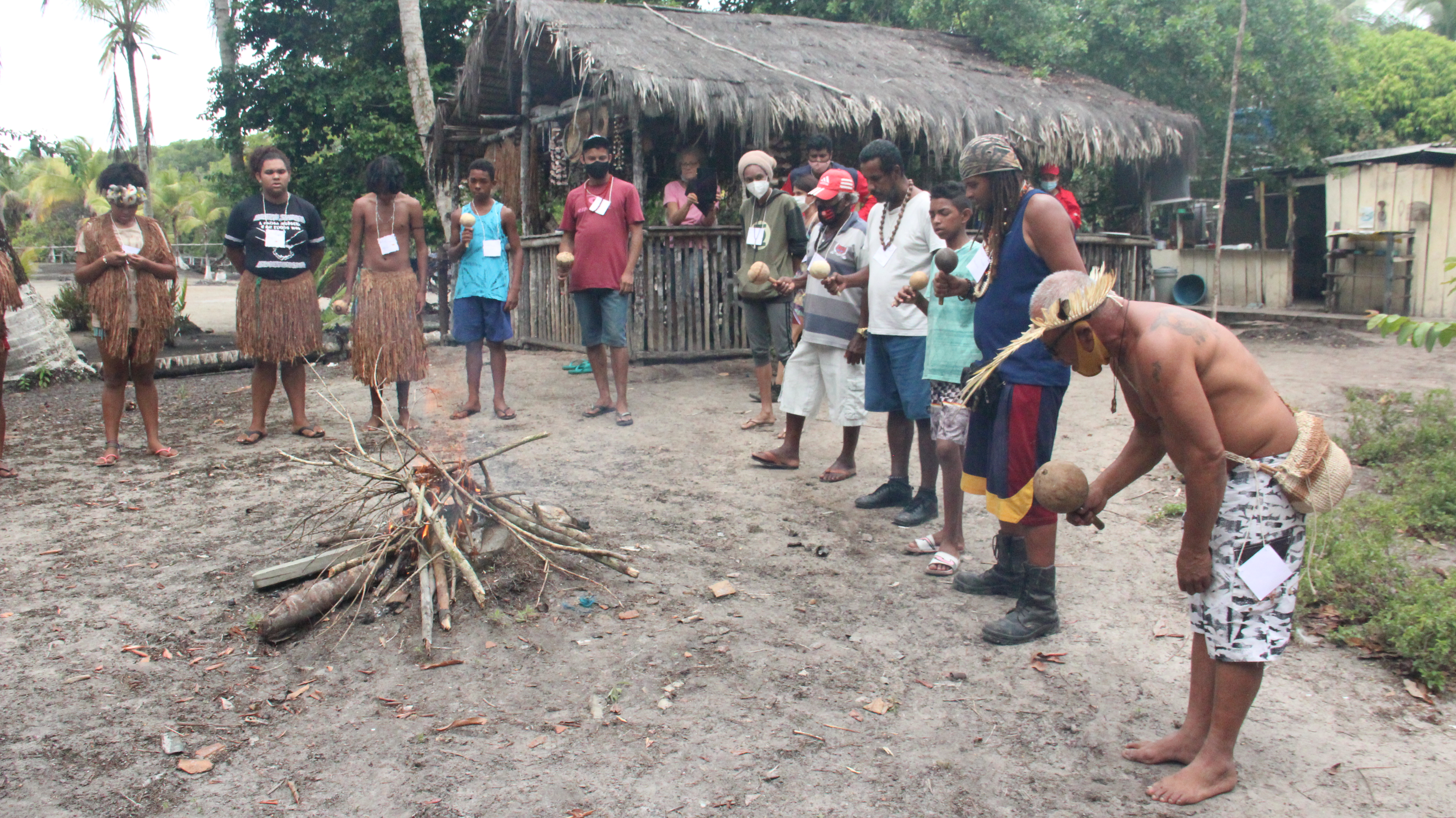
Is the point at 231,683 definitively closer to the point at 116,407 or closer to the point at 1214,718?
the point at 1214,718

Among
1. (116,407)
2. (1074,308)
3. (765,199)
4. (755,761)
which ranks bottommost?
(755,761)

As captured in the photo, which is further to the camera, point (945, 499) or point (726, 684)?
point (945, 499)

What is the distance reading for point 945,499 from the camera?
4.13 meters

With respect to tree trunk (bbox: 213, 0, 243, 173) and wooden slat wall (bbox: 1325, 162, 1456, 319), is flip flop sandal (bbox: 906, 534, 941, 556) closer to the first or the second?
wooden slat wall (bbox: 1325, 162, 1456, 319)

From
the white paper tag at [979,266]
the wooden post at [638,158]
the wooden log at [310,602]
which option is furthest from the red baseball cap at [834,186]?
the wooden post at [638,158]

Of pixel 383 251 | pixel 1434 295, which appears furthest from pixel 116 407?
pixel 1434 295

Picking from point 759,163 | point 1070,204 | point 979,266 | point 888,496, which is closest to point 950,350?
point 979,266

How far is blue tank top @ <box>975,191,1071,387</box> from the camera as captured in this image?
11.1ft

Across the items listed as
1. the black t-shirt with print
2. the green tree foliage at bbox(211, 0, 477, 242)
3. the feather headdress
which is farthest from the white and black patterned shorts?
the green tree foliage at bbox(211, 0, 477, 242)

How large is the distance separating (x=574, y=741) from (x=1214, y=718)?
1.70 metres

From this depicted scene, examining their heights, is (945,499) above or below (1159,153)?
below

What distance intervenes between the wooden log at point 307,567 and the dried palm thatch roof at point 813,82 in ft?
19.7

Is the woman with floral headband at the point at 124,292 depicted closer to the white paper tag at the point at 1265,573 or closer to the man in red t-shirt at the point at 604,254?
the man in red t-shirt at the point at 604,254

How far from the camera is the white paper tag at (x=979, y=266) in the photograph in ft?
12.1
